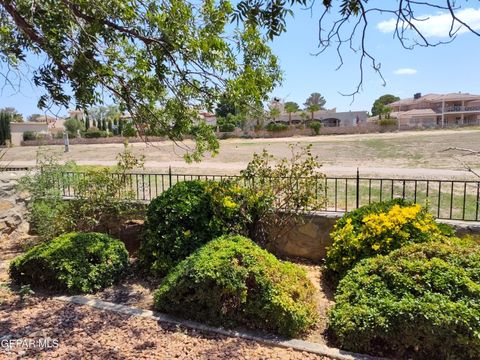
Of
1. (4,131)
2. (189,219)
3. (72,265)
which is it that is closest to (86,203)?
(72,265)

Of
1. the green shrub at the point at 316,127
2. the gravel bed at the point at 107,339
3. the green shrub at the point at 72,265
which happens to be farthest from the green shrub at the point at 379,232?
the green shrub at the point at 316,127

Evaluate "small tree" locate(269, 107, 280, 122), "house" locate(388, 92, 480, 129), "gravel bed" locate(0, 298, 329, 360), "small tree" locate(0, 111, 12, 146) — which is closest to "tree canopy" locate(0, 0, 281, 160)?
"small tree" locate(269, 107, 280, 122)

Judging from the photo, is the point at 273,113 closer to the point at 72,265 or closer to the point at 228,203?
the point at 228,203

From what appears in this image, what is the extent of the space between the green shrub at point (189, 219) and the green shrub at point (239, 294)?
2.86ft

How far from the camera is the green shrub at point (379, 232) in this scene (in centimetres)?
430

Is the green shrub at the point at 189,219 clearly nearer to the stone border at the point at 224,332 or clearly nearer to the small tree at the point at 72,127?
the stone border at the point at 224,332

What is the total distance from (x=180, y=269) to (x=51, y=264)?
5.21ft

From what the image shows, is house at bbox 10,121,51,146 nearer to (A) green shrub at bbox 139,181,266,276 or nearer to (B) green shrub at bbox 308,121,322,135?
(B) green shrub at bbox 308,121,322,135

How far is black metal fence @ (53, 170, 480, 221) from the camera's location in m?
6.05

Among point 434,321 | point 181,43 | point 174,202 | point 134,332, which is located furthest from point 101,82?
point 434,321

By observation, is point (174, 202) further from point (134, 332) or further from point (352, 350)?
point (352, 350)

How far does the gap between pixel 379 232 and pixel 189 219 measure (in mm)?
2200

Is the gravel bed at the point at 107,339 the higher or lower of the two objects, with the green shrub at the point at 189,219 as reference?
lower

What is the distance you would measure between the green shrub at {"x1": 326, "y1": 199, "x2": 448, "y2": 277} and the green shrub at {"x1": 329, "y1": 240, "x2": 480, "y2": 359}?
0.50 m
